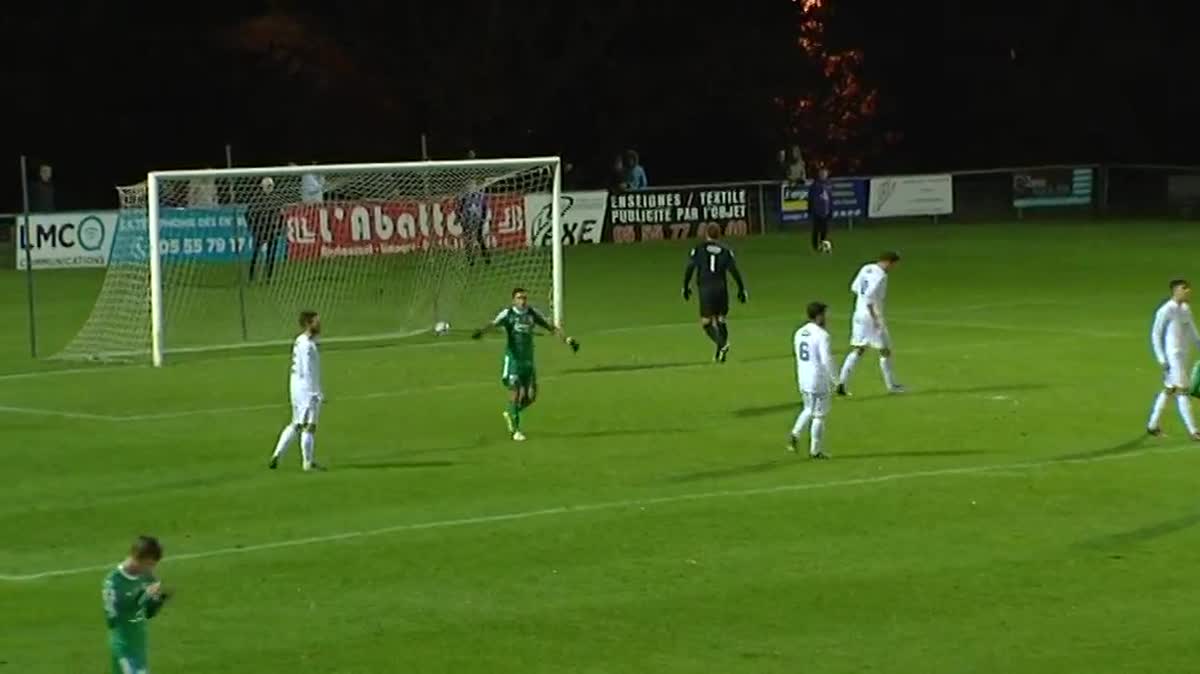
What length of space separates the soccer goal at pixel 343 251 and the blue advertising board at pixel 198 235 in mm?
25

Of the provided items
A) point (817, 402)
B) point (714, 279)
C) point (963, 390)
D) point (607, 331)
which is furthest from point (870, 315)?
point (607, 331)

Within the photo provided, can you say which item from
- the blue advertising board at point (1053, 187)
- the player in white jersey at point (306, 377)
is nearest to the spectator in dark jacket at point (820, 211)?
the blue advertising board at point (1053, 187)

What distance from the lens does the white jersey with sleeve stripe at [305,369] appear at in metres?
24.8

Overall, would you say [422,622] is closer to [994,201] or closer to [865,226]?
[865,226]

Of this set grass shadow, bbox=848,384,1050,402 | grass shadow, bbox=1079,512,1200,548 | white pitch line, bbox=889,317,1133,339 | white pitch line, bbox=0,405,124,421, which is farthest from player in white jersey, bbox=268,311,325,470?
white pitch line, bbox=889,317,1133,339

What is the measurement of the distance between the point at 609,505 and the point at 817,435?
11.7 feet

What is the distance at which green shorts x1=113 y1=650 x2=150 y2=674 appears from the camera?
537 inches

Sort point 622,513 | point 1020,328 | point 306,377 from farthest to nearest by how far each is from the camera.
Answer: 1. point 1020,328
2. point 306,377
3. point 622,513

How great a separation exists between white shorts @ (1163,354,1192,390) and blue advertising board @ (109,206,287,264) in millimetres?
18697

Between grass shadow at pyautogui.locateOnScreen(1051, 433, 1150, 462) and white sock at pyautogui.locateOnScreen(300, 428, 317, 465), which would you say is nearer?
white sock at pyautogui.locateOnScreen(300, 428, 317, 465)

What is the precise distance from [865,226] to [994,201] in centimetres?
530

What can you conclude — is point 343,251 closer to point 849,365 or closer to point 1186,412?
point 849,365

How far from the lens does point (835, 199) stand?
63500mm

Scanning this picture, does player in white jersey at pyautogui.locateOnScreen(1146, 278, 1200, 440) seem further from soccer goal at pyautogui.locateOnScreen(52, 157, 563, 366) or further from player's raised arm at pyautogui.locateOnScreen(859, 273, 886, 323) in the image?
soccer goal at pyautogui.locateOnScreen(52, 157, 563, 366)
